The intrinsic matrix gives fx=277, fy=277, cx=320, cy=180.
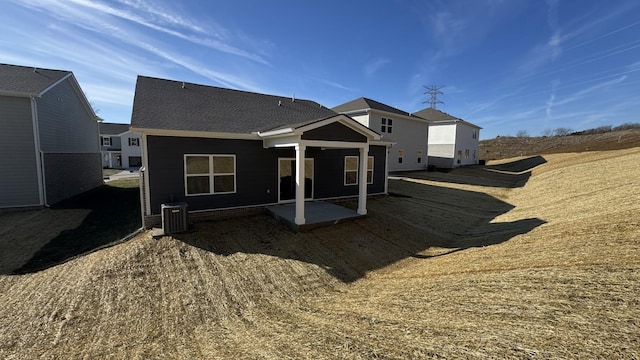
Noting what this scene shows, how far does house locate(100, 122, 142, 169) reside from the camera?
3747 centimetres

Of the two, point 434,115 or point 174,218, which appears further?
point 434,115

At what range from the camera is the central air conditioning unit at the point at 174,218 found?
862 cm

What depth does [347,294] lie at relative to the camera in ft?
20.2

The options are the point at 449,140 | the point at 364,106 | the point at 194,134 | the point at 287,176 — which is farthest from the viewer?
the point at 449,140

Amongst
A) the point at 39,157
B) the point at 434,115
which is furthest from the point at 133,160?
the point at 434,115

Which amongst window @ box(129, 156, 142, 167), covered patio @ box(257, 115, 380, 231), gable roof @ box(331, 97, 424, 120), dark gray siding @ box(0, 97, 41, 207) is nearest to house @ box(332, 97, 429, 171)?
gable roof @ box(331, 97, 424, 120)

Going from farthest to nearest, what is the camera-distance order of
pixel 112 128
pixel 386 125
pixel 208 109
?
pixel 112 128
pixel 386 125
pixel 208 109

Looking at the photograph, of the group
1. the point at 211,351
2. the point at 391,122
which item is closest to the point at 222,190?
the point at 211,351

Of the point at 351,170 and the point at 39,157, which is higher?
the point at 39,157

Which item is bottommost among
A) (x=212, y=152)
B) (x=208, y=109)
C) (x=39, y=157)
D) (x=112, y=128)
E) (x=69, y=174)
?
(x=69, y=174)

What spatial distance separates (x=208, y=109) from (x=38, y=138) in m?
9.03

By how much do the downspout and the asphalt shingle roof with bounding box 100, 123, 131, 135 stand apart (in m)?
28.9

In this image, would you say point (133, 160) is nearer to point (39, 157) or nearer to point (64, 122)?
point (64, 122)

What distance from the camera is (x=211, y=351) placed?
14.2 ft
